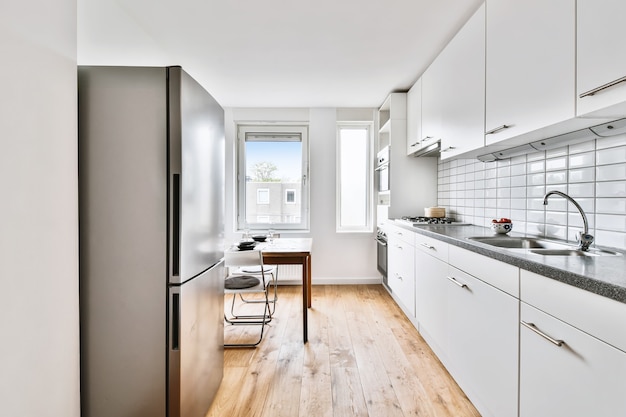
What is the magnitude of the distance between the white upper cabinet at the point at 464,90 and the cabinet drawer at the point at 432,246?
71cm

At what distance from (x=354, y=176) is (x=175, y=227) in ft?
10.8

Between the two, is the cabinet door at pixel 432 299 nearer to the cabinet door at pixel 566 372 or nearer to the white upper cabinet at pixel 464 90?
the cabinet door at pixel 566 372

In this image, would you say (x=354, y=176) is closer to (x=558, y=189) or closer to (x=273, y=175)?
(x=273, y=175)

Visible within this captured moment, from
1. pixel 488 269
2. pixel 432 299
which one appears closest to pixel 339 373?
pixel 432 299

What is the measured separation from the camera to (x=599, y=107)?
108 centimetres

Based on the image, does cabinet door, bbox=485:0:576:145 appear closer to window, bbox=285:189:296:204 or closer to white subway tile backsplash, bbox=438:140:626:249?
white subway tile backsplash, bbox=438:140:626:249

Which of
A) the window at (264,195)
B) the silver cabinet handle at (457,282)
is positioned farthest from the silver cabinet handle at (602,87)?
the window at (264,195)

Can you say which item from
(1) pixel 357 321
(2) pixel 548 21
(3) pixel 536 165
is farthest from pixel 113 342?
(3) pixel 536 165

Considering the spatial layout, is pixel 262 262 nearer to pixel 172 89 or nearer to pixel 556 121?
pixel 172 89

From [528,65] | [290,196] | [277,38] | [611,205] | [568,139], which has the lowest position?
[611,205]

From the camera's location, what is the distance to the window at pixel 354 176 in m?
4.26

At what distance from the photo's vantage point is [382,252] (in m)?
3.70

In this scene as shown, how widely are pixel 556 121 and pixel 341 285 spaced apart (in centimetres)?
329
